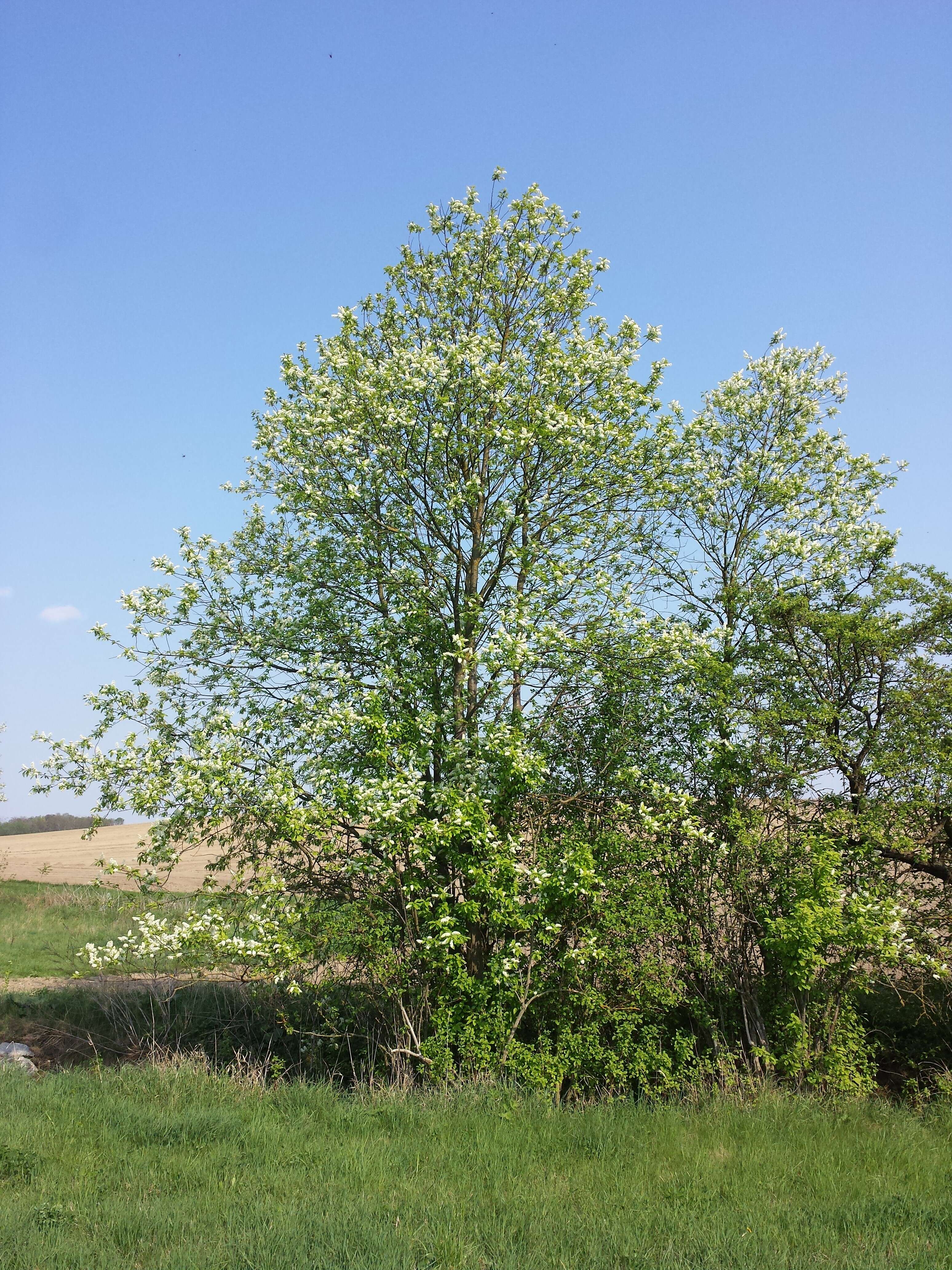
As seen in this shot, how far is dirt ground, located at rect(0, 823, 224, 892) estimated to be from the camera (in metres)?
35.7

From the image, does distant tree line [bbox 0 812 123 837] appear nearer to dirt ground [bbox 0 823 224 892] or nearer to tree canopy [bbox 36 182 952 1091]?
dirt ground [bbox 0 823 224 892]

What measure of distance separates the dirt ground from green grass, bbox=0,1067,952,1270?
689 cm

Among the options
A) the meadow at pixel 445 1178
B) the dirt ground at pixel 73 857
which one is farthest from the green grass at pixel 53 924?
the meadow at pixel 445 1178

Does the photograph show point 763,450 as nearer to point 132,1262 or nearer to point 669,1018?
point 669,1018

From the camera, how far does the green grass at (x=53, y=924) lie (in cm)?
2064

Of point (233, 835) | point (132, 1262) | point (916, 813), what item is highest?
point (916, 813)

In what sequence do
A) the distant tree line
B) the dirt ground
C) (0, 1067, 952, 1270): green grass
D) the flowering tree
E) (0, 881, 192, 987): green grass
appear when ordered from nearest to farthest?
(0, 1067, 952, 1270): green grass
the flowering tree
(0, 881, 192, 987): green grass
the dirt ground
the distant tree line

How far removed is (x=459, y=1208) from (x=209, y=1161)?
243 cm

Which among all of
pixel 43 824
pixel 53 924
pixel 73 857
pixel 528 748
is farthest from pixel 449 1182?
pixel 43 824

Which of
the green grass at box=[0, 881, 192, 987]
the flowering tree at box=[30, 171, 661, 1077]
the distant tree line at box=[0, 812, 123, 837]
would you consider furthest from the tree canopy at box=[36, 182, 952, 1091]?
the distant tree line at box=[0, 812, 123, 837]

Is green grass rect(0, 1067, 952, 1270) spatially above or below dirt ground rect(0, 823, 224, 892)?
below

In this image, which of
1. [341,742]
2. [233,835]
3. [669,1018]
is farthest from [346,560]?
[669,1018]

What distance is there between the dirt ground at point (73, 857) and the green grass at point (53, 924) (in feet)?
3.09

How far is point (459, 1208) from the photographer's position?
22.1 feet
